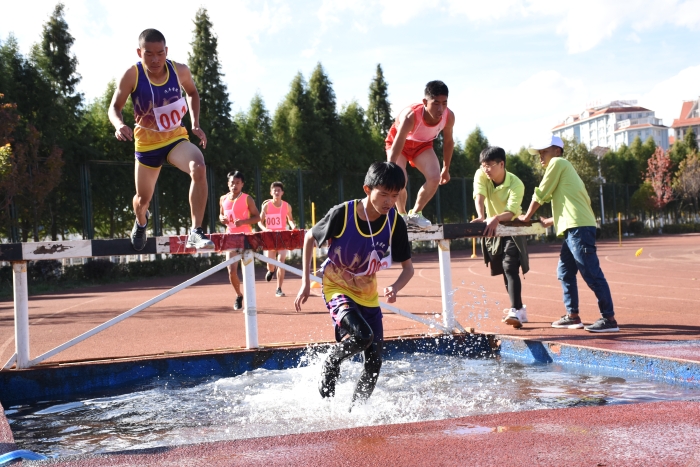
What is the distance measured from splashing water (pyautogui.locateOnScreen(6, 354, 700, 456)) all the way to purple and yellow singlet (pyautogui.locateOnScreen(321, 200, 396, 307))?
816 mm

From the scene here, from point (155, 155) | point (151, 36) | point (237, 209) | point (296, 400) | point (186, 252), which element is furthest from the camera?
point (237, 209)

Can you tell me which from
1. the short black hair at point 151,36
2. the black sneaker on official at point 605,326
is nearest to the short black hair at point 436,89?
the short black hair at point 151,36

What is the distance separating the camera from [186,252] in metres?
6.47

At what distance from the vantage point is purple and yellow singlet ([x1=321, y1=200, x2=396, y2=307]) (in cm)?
463

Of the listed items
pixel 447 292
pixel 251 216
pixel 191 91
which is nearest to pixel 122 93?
pixel 191 91

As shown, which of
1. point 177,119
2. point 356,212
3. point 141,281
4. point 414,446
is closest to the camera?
point 414,446

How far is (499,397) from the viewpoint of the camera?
492 centimetres

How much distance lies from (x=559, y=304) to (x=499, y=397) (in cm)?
613

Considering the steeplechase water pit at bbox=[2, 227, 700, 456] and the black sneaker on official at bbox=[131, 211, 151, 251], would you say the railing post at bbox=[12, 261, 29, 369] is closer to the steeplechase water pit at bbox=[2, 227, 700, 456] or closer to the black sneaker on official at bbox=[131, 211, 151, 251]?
the steeplechase water pit at bbox=[2, 227, 700, 456]

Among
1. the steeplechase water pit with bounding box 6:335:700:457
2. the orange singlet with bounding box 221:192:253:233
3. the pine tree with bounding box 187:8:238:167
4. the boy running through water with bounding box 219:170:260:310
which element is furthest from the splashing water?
the pine tree with bounding box 187:8:238:167

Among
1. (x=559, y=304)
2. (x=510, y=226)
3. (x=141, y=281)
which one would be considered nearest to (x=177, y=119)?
(x=510, y=226)

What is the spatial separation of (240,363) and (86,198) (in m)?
18.9

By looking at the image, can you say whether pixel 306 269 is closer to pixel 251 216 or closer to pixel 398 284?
pixel 398 284

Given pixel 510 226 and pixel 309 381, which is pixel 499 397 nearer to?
pixel 309 381
